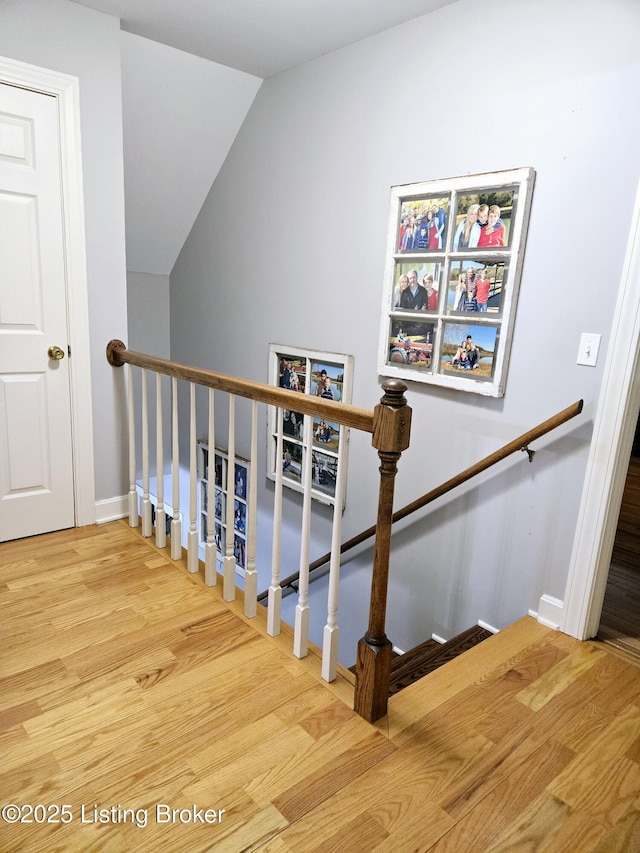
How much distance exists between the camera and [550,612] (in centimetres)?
213

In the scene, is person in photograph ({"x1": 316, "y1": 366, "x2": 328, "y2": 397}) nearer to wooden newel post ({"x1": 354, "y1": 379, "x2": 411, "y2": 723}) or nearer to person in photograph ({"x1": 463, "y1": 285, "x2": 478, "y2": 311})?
person in photograph ({"x1": 463, "y1": 285, "x2": 478, "y2": 311})

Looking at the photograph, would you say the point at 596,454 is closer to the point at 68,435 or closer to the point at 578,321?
the point at 578,321

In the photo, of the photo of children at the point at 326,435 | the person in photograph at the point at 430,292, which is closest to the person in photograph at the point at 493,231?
the person in photograph at the point at 430,292

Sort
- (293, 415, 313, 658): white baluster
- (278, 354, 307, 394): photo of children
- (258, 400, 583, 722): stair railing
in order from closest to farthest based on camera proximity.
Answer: (258, 400, 583, 722): stair railing, (293, 415, 313, 658): white baluster, (278, 354, 307, 394): photo of children

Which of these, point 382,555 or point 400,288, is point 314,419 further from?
point 382,555

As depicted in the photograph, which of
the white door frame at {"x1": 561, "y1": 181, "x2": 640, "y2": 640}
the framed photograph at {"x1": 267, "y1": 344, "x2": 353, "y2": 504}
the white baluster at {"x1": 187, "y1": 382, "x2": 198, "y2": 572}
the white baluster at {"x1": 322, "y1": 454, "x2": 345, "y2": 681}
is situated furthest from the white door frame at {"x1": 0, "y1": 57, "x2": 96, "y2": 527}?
the white door frame at {"x1": 561, "y1": 181, "x2": 640, "y2": 640}

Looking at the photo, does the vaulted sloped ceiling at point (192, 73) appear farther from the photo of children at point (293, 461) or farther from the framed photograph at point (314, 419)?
the photo of children at point (293, 461)

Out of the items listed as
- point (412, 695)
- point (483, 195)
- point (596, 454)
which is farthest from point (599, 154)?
point (412, 695)

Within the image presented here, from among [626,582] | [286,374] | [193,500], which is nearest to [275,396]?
[193,500]

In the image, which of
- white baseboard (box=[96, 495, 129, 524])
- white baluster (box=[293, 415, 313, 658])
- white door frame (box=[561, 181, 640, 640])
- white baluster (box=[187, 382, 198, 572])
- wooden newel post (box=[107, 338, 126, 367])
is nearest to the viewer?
white baluster (box=[293, 415, 313, 658])

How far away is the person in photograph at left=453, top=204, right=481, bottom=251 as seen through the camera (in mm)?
2260

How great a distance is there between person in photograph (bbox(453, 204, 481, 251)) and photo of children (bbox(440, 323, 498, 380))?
32 centimetres

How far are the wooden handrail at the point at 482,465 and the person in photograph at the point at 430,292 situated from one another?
2.24 feet

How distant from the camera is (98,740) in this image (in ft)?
4.83
